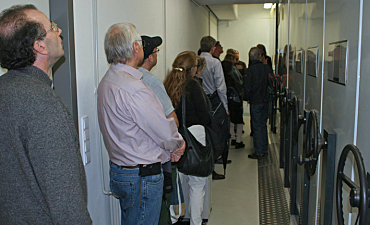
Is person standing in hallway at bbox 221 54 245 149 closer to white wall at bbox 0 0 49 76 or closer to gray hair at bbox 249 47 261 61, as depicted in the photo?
gray hair at bbox 249 47 261 61

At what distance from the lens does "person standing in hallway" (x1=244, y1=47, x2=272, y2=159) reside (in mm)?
5586

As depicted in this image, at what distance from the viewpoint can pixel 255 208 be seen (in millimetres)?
3775

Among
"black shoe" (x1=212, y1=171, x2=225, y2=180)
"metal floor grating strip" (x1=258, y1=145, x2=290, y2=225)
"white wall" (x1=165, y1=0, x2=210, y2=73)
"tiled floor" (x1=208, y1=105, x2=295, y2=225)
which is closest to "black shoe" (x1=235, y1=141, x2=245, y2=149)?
"tiled floor" (x1=208, y1=105, x2=295, y2=225)

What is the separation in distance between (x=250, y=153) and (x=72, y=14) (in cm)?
481

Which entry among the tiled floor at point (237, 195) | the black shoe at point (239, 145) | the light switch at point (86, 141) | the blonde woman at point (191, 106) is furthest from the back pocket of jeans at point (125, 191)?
the black shoe at point (239, 145)

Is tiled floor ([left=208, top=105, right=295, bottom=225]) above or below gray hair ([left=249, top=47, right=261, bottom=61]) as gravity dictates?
below

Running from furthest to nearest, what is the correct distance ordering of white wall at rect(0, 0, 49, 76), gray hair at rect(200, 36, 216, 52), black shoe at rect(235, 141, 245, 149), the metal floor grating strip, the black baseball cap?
black shoe at rect(235, 141, 245, 149)
gray hair at rect(200, 36, 216, 52)
the metal floor grating strip
the black baseball cap
white wall at rect(0, 0, 49, 76)

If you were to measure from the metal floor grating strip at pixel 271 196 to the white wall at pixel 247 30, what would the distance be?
669 cm

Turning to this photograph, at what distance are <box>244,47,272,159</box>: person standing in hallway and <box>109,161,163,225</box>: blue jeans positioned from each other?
388 cm

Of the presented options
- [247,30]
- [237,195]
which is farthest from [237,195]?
[247,30]

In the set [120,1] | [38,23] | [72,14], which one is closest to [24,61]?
[38,23]

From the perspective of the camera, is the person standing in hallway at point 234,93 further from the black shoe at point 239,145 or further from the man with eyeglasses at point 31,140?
the man with eyeglasses at point 31,140

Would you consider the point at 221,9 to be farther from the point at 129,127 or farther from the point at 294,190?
the point at 129,127

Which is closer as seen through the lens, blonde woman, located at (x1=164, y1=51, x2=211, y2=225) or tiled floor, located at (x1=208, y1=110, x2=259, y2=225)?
blonde woman, located at (x1=164, y1=51, x2=211, y2=225)
